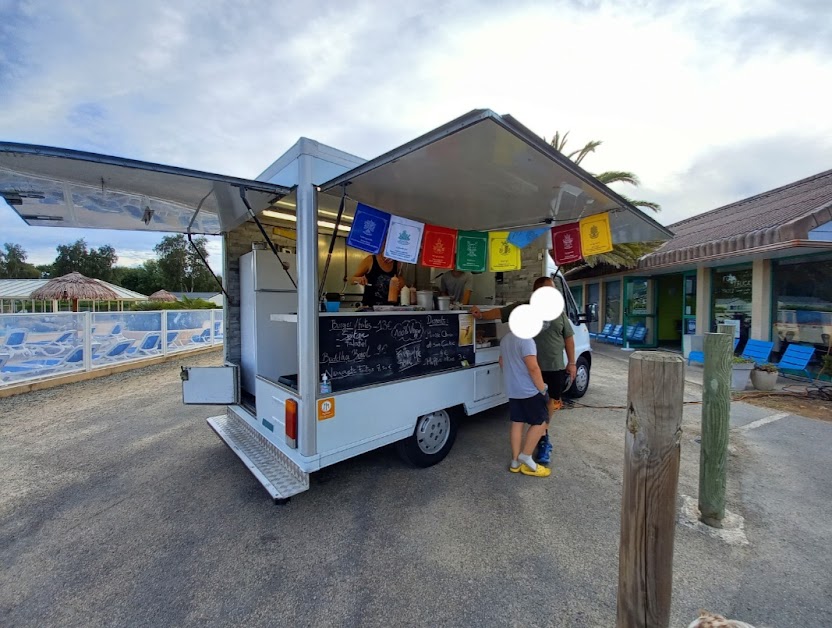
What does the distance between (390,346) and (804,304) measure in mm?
8316

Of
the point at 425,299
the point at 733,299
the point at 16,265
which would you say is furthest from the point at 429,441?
the point at 16,265

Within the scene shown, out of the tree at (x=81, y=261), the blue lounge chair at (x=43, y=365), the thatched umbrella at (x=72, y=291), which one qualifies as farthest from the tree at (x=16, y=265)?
the blue lounge chair at (x=43, y=365)

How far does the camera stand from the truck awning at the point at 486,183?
7.17ft

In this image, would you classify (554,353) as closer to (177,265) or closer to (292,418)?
(292,418)

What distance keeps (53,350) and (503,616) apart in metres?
8.65

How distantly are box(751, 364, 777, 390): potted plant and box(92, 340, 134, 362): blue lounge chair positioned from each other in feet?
40.8

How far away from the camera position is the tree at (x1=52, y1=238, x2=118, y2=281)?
41.0m

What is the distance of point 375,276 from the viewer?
4582 millimetres

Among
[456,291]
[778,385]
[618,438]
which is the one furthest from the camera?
[778,385]

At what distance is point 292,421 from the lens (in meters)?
2.69

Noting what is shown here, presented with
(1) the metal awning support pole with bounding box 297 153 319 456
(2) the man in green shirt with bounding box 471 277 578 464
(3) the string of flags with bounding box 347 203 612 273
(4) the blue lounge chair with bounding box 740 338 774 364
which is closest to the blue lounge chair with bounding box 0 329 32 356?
(1) the metal awning support pole with bounding box 297 153 319 456

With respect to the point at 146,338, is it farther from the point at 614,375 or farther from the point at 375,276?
the point at 614,375

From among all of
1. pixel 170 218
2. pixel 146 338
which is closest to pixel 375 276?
pixel 170 218

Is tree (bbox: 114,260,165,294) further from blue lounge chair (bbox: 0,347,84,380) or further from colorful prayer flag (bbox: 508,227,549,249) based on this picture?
colorful prayer flag (bbox: 508,227,549,249)
